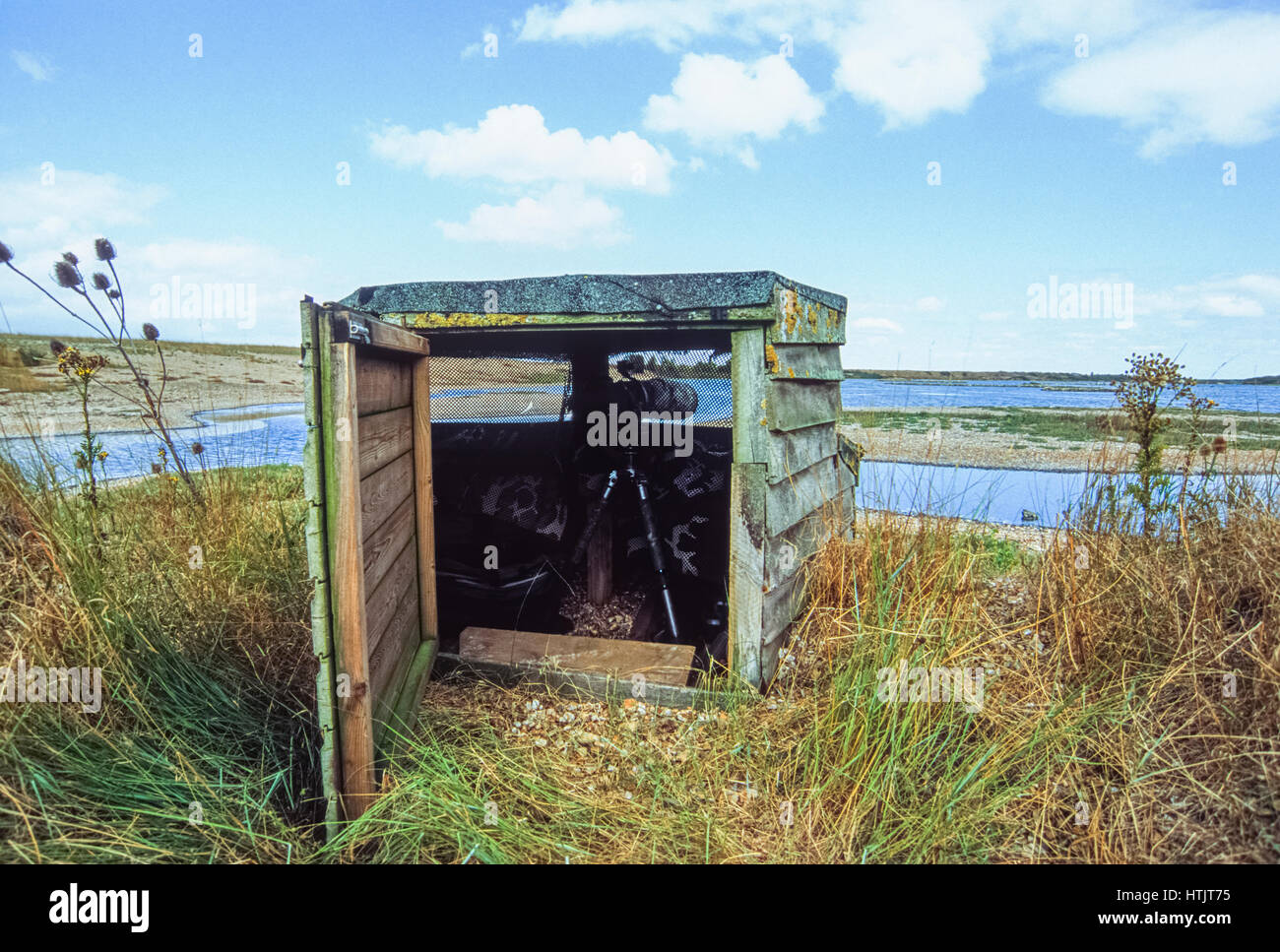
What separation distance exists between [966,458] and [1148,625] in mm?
14040

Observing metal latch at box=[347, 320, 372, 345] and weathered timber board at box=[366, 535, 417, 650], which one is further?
weathered timber board at box=[366, 535, 417, 650]

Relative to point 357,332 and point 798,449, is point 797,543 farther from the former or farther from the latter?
point 357,332

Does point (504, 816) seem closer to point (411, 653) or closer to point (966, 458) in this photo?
point (411, 653)

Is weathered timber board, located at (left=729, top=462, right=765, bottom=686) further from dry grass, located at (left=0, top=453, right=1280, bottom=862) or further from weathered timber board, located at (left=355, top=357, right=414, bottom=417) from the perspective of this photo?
weathered timber board, located at (left=355, top=357, right=414, bottom=417)

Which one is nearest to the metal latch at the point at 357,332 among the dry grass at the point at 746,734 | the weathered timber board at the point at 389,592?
the weathered timber board at the point at 389,592

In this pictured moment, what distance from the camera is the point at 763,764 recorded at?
10.0ft

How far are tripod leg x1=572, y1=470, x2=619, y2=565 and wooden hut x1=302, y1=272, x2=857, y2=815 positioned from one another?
1.5 inches

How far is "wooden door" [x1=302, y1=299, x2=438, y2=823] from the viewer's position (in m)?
2.53

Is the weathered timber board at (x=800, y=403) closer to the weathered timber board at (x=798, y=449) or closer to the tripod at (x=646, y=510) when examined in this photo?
the weathered timber board at (x=798, y=449)

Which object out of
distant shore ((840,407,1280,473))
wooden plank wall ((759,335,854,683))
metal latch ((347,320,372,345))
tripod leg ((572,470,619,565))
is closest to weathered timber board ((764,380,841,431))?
wooden plank wall ((759,335,854,683))

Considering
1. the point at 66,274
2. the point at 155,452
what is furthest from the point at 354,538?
the point at 155,452

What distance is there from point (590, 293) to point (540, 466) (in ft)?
8.14

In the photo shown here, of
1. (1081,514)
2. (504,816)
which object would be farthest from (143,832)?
(1081,514)

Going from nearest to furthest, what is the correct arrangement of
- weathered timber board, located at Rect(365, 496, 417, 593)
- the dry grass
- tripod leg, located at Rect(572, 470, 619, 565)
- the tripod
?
the dry grass < weathered timber board, located at Rect(365, 496, 417, 593) < the tripod < tripod leg, located at Rect(572, 470, 619, 565)
